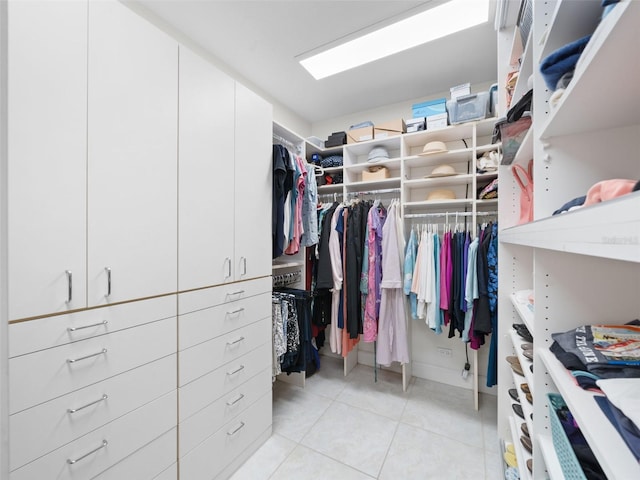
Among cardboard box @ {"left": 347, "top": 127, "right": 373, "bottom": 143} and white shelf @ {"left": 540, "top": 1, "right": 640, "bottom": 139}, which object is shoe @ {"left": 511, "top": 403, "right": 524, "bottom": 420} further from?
cardboard box @ {"left": 347, "top": 127, "right": 373, "bottom": 143}

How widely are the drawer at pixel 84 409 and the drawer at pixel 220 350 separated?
6 centimetres

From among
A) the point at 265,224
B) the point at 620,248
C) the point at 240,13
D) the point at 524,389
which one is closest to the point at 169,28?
the point at 240,13

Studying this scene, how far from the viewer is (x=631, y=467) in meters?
0.37

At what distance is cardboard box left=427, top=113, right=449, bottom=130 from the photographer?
2217 mm

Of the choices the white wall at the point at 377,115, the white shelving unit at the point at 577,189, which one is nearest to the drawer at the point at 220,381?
the white shelving unit at the point at 577,189

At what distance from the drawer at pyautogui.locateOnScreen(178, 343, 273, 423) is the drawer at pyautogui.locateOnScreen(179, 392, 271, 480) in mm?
193

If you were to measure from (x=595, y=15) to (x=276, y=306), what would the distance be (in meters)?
1.92

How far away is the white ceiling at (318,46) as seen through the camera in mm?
1622

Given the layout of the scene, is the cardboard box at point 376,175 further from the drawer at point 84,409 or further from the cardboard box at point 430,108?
the drawer at point 84,409

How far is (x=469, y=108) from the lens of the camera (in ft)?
6.87

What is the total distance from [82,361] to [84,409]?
0.17 m

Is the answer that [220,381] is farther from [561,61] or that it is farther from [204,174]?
[561,61]

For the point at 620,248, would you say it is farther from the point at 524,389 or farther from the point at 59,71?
the point at 59,71

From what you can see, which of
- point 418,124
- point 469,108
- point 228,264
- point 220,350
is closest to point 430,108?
point 418,124
